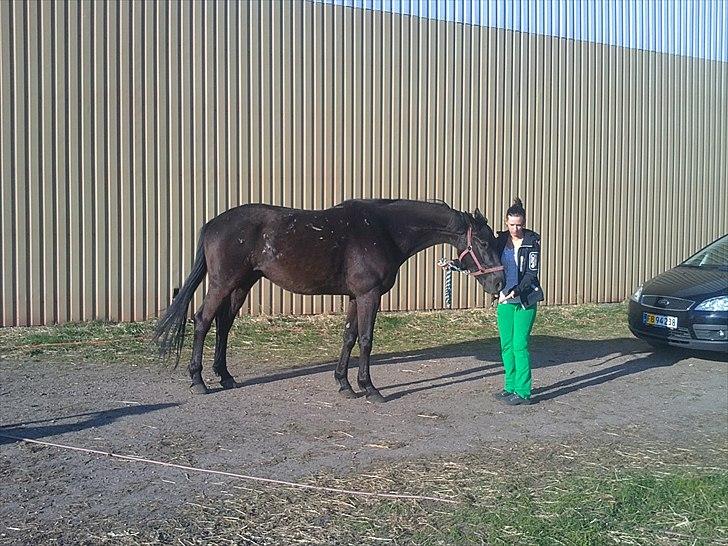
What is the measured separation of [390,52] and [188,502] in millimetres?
10364

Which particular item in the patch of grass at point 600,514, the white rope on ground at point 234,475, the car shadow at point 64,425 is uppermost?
the car shadow at point 64,425

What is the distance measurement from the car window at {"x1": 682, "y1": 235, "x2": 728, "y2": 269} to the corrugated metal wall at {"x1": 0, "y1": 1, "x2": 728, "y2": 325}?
13.2 feet

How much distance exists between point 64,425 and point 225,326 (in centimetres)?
202

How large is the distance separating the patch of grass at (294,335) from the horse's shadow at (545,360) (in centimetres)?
36

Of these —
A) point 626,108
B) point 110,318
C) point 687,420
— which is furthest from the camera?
point 626,108

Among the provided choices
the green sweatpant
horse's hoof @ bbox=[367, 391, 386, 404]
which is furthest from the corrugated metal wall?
the green sweatpant

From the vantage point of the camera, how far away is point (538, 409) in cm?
733

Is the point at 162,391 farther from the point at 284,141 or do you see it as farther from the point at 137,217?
the point at 284,141

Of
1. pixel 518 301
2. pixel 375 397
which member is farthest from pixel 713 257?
pixel 375 397

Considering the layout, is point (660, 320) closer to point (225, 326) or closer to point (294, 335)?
point (294, 335)

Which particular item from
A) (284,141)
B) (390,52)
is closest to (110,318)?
(284,141)

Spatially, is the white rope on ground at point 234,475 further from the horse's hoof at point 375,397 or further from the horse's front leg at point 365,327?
the horse's front leg at point 365,327

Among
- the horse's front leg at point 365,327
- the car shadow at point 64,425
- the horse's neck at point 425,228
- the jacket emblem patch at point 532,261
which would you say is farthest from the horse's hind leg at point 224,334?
the jacket emblem patch at point 532,261

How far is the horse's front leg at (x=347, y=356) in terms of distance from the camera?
7.62m
